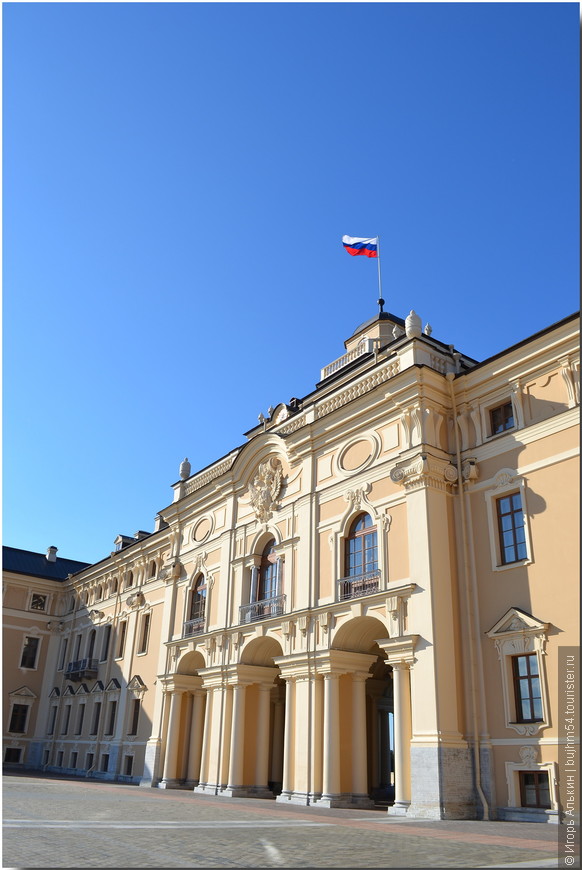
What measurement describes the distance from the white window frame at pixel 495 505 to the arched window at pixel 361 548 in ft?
13.2

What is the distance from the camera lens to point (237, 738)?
84.6 ft

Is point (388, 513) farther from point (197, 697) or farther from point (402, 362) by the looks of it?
point (197, 697)

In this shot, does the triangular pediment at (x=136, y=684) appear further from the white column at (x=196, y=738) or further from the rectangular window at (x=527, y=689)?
the rectangular window at (x=527, y=689)

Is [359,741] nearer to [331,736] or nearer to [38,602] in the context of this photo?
[331,736]

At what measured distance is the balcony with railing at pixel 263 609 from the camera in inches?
992

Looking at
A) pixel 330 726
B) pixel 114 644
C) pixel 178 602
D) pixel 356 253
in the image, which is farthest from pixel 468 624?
pixel 114 644

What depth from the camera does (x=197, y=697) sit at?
100ft

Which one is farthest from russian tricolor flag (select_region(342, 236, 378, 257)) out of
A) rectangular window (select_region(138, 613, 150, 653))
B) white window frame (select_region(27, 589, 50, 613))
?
white window frame (select_region(27, 589, 50, 613))

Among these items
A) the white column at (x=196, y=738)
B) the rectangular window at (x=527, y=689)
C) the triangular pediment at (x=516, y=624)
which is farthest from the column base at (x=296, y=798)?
the white column at (x=196, y=738)

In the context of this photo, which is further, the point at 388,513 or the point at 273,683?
the point at 273,683

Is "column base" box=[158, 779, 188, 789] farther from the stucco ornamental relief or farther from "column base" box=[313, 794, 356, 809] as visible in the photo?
the stucco ornamental relief

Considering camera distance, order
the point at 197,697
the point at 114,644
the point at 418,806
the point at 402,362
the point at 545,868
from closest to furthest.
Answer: the point at 545,868 → the point at 418,806 → the point at 402,362 → the point at 197,697 → the point at 114,644

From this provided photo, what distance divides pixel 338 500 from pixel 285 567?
11.4 ft

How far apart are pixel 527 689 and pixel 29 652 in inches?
1535
